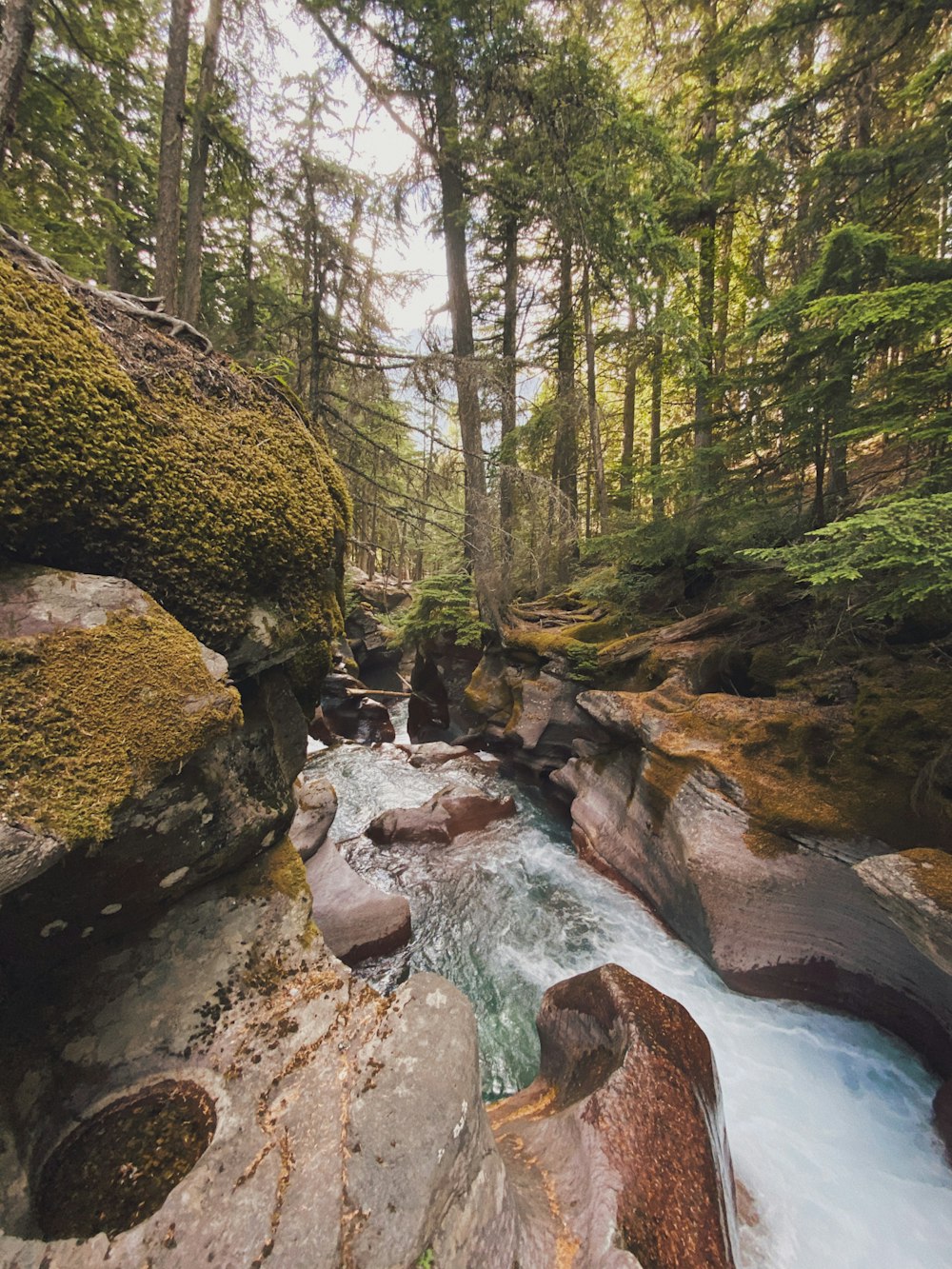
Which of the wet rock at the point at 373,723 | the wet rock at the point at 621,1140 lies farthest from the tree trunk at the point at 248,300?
the wet rock at the point at 621,1140

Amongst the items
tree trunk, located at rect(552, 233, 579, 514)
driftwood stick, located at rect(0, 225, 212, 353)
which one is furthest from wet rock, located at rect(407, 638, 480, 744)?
driftwood stick, located at rect(0, 225, 212, 353)

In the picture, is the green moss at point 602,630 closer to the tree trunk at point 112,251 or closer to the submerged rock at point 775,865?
the submerged rock at point 775,865

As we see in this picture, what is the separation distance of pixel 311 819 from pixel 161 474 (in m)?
3.80

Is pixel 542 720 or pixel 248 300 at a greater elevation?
pixel 248 300

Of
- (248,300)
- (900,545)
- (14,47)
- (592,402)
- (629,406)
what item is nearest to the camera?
(900,545)

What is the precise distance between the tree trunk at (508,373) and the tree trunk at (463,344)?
54cm

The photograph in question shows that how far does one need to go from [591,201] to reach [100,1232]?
1158cm

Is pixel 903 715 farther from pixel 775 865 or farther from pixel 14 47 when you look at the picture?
pixel 14 47

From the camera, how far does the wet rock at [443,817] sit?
23.7 ft

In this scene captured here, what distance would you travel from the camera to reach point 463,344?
10695mm

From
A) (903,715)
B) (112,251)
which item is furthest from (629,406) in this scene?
(112,251)

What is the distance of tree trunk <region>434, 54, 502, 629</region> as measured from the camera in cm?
862

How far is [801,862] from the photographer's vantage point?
4539mm

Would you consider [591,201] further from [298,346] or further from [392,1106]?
[392,1106]
